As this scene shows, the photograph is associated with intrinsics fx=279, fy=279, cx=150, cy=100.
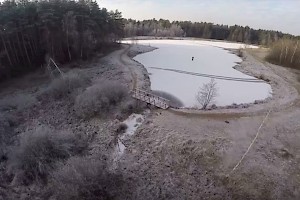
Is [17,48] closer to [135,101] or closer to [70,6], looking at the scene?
[70,6]

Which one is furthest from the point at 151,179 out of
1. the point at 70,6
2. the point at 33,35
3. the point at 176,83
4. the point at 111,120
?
the point at 70,6

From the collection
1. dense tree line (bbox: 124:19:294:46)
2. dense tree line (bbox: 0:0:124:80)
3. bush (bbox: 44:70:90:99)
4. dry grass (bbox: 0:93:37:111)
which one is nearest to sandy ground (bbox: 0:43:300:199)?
dry grass (bbox: 0:93:37:111)

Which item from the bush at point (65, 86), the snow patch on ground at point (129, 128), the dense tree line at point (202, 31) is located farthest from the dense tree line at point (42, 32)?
the dense tree line at point (202, 31)

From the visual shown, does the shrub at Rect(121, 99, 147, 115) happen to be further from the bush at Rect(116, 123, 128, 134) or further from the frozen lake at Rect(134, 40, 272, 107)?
the frozen lake at Rect(134, 40, 272, 107)

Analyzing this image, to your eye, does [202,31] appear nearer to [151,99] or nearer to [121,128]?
[151,99]

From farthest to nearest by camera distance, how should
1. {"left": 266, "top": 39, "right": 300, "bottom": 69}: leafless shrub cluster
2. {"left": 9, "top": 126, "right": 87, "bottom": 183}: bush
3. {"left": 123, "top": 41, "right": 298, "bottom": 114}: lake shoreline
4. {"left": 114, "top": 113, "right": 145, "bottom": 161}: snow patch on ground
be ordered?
{"left": 266, "top": 39, "right": 300, "bottom": 69}: leafless shrub cluster < {"left": 123, "top": 41, "right": 298, "bottom": 114}: lake shoreline < {"left": 114, "top": 113, "right": 145, "bottom": 161}: snow patch on ground < {"left": 9, "top": 126, "right": 87, "bottom": 183}: bush

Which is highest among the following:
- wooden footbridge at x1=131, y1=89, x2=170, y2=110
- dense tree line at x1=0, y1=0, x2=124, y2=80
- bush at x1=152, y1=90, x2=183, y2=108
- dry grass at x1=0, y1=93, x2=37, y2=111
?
dense tree line at x1=0, y1=0, x2=124, y2=80

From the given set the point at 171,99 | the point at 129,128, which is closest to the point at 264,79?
the point at 171,99
